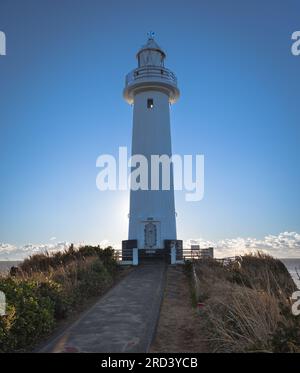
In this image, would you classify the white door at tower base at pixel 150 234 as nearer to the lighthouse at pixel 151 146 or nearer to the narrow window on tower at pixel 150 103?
the lighthouse at pixel 151 146

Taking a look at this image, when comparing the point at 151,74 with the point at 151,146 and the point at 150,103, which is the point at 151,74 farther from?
the point at 151,146

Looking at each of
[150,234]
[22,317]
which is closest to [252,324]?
[22,317]

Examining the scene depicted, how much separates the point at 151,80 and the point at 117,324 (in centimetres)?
2302

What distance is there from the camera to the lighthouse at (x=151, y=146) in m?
28.7

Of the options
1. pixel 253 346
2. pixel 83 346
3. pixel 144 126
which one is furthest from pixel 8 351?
pixel 144 126

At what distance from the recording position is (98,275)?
17141 mm

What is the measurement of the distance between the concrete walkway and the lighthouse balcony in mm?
18191

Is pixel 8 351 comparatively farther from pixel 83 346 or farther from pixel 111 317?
pixel 111 317

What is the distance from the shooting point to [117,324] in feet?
33.1

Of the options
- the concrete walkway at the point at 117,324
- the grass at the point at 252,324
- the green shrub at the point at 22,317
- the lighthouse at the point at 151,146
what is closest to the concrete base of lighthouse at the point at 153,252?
the lighthouse at the point at 151,146

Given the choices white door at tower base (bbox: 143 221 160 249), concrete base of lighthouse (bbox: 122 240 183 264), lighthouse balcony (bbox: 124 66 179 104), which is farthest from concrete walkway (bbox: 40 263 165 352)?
lighthouse balcony (bbox: 124 66 179 104)

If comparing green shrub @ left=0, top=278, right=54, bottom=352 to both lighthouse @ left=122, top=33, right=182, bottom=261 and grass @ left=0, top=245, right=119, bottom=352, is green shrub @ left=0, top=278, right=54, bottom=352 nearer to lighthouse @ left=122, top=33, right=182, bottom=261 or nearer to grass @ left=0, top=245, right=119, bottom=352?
grass @ left=0, top=245, right=119, bottom=352

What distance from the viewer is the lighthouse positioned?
94.1 feet

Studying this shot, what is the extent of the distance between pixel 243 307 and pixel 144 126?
22.7 m
